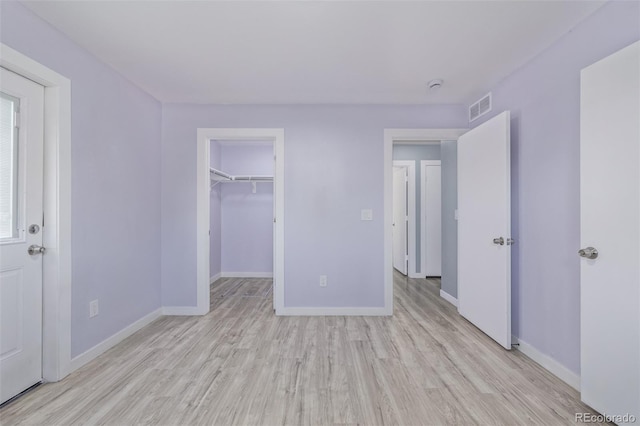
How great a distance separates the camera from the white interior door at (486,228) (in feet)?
7.50

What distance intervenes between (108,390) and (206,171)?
2098 millimetres

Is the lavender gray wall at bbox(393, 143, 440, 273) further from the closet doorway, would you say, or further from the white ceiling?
the white ceiling

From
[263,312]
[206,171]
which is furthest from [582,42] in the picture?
[263,312]

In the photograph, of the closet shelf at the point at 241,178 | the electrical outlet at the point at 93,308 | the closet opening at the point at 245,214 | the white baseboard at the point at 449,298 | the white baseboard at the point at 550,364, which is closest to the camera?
the white baseboard at the point at 550,364

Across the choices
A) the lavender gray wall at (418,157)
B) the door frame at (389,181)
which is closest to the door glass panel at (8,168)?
the door frame at (389,181)

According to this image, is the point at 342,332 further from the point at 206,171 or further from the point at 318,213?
the point at 206,171

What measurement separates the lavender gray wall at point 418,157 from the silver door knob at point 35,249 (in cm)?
454

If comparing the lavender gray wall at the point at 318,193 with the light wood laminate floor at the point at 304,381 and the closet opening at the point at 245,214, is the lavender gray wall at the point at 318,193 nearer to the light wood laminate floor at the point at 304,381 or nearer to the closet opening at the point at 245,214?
the light wood laminate floor at the point at 304,381

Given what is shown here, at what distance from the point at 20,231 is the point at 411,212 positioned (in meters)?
4.70

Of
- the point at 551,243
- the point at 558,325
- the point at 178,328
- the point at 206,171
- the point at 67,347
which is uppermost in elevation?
the point at 206,171

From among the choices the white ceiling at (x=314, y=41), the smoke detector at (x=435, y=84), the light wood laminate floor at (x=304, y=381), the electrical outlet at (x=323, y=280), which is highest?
the white ceiling at (x=314, y=41)

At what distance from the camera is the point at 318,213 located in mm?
3125

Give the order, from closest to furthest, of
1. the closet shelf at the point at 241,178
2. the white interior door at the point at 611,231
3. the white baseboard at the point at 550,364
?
the white interior door at the point at 611,231 < the white baseboard at the point at 550,364 < the closet shelf at the point at 241,178
